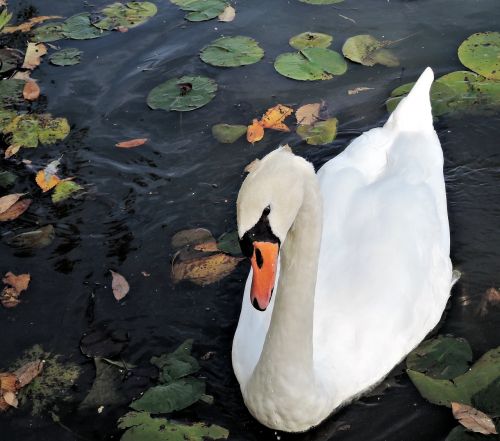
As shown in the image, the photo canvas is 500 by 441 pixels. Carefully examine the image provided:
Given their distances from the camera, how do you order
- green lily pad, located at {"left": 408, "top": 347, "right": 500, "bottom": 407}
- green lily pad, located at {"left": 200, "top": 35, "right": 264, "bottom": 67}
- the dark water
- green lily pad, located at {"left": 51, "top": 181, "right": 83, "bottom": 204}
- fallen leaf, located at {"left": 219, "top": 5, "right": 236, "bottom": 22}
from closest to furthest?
green lily pad, located at {"left": 408, "top": 347, "right": 500, "bottom": 407}, the dark water, green lily pad, located at {"left": 51, "top": 181, "right": 83, "bottom": 204}, green lily pad, located at {"left": 200, "top": 35, "right": 264, "bottom": 67}, fallen leaf, located at {"left": 219, "top": 5, "right": 236, "bottom": 22}

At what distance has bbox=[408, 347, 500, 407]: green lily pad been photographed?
443 centimetres

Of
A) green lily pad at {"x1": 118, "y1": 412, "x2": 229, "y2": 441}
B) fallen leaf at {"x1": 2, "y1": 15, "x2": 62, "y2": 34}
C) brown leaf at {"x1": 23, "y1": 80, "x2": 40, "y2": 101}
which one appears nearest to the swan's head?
green lily pad at {"x1": 118, "y1": 412, "x2": 229, "y2": 441}

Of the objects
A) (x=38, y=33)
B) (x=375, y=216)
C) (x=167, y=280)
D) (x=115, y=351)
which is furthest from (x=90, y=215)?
(x=38, y=33)

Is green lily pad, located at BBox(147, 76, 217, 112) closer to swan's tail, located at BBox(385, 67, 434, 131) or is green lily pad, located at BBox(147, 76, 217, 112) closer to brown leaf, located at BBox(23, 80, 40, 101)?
brown leaf, located at BBox(23, 80, 40, 101)

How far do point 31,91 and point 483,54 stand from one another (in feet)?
13.9

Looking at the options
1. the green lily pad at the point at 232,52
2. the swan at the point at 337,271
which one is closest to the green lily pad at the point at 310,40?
the green lily pad at the point at 232,52

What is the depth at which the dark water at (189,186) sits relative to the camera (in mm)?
4703

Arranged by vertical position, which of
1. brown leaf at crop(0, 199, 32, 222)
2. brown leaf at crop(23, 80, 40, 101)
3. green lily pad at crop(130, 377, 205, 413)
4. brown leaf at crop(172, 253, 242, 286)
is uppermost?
green lily pad at crop(130, 377, 205, 413)

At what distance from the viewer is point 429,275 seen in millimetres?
4828

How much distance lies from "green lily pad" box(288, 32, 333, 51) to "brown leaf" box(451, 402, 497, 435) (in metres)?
4.41

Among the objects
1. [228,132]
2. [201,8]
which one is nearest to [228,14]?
[201,8]

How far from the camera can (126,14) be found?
871cm

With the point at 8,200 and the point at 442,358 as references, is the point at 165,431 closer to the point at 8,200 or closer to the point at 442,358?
the point at 442,358

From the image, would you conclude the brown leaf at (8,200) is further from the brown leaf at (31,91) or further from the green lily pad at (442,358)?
the green lily pad at (442,358)
